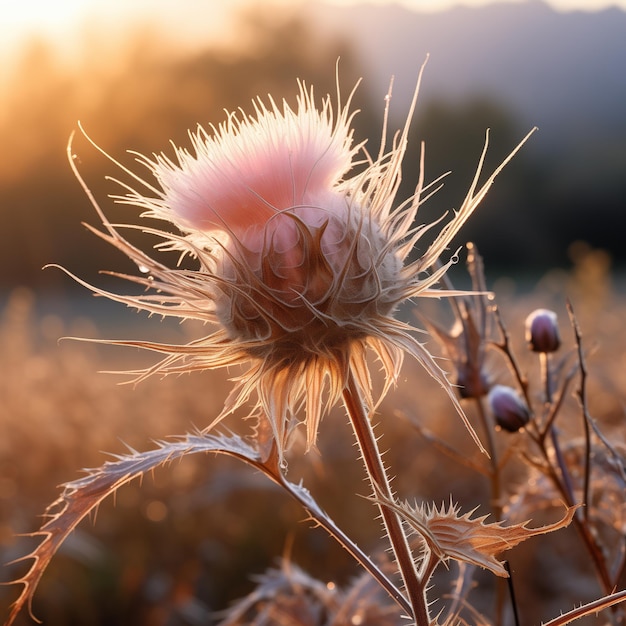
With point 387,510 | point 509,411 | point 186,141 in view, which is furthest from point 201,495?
point 186,141

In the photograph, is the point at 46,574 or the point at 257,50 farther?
the point at 257,50

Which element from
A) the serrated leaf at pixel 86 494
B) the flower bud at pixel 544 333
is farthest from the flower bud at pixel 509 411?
the serrated leaf at pixel 86 494

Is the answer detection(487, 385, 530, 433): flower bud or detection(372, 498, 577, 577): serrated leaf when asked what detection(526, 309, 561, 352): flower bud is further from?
detection(372, 498, 577, 577): serrated leaf

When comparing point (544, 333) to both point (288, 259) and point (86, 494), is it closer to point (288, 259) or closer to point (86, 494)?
point (288, 259)

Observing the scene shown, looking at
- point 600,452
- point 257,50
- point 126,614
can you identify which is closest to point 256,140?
point 600,452

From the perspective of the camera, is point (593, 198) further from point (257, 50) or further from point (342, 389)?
point (342, 389)

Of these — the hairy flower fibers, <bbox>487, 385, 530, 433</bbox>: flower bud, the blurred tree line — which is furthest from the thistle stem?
the blurred tree line
